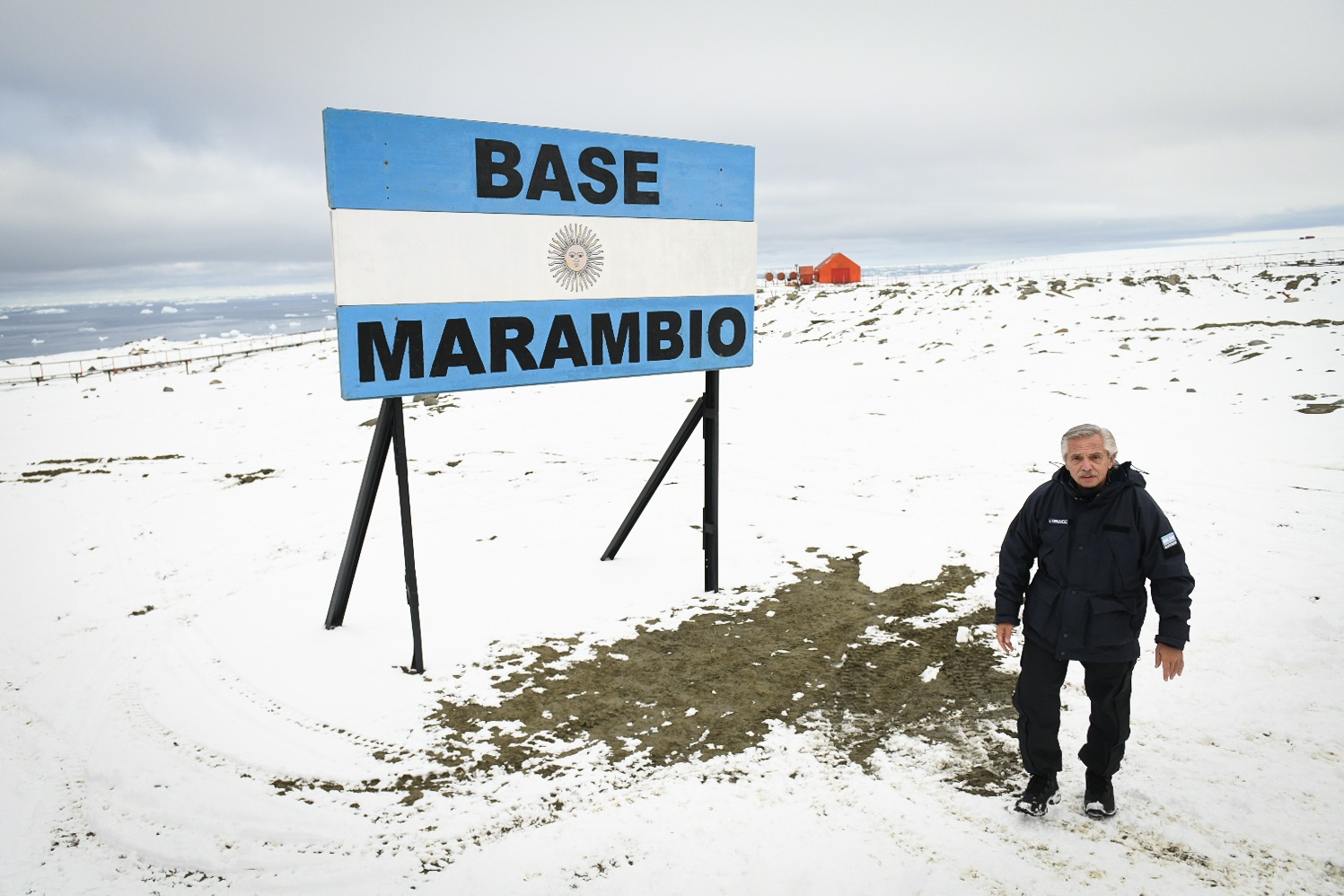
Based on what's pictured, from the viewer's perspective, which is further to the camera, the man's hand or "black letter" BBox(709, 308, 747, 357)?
"black letter" BBox(709, 308, 747, 357)

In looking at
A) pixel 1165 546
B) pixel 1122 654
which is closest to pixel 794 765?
pixel 1122 654

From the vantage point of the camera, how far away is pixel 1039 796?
364 centimetres

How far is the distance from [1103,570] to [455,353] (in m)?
4.15

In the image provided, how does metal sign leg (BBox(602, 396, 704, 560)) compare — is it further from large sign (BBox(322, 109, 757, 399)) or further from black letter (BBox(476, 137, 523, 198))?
black letter (BBox(476, 137, 523, 198))

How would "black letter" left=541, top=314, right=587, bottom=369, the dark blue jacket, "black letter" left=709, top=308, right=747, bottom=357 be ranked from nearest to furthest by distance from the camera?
the dark blue jacket
"black letter" left=541, top=314, right=587, bottom=369
"black letter" left=709, top=308, right=747, bottom=357

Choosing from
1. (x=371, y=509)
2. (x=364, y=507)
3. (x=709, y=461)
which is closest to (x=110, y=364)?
(x=364, y=507)

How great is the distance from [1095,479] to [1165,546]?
0.40m

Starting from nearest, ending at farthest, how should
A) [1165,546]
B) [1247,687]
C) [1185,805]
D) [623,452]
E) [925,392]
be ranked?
[1165,546] → [1185,805] → [1247,687] → [623,452] → [925,392]

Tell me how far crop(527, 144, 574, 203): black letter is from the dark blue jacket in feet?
12.9

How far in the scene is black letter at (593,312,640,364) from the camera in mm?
5961

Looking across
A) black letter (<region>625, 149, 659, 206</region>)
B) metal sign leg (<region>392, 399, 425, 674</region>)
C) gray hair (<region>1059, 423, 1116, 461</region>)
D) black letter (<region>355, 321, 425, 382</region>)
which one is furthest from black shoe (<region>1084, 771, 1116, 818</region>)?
black letter (<region>625, 149, 659, 206</region>)

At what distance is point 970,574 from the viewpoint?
22.6 ft

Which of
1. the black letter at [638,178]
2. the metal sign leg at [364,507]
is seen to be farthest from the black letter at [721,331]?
the metal sign leg at [364,507]

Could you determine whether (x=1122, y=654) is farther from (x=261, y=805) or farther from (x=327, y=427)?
(x=327, y=427)
